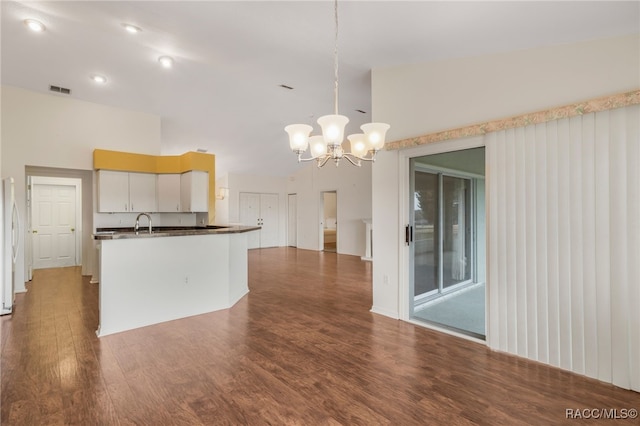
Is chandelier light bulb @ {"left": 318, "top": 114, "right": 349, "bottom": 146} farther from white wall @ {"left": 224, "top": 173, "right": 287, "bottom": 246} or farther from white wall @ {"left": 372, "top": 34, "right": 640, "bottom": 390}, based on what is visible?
white wall @ {"left": 224, "top": 173, "right": 287, "bottom": 246}

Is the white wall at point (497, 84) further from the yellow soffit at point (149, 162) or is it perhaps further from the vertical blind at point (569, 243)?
the yellow soffit at point (149, 162)

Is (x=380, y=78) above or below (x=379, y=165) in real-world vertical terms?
above

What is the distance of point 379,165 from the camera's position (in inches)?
159

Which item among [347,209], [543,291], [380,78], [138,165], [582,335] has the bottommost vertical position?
[582,335]

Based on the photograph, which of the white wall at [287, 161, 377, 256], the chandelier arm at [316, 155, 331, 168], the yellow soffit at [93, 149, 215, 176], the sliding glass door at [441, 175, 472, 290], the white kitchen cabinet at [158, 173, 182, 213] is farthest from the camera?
the white wall at [287, 161, 377, 256]

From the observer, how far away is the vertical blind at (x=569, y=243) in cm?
226

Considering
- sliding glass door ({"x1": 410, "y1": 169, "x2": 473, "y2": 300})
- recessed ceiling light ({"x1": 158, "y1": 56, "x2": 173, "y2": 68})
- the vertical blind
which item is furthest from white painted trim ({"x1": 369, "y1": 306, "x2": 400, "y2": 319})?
recessed ceiling light ({"x1": 158, "y1": 56, "x2": 173, "y2": 68})

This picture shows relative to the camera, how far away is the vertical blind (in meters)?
2.26

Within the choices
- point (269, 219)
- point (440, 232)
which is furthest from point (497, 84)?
point (269, 219)

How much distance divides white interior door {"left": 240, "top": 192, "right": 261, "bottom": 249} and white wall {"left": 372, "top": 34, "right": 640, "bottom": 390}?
23.7ft

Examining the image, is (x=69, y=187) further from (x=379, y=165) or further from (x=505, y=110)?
(x=505, y=110)

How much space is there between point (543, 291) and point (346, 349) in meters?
1.84

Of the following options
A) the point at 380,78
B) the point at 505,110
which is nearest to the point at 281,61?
the point at 380,78

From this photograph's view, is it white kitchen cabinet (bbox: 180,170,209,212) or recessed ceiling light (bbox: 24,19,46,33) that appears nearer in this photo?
recessed ceiling light (bbox: 24,19,46,33)
